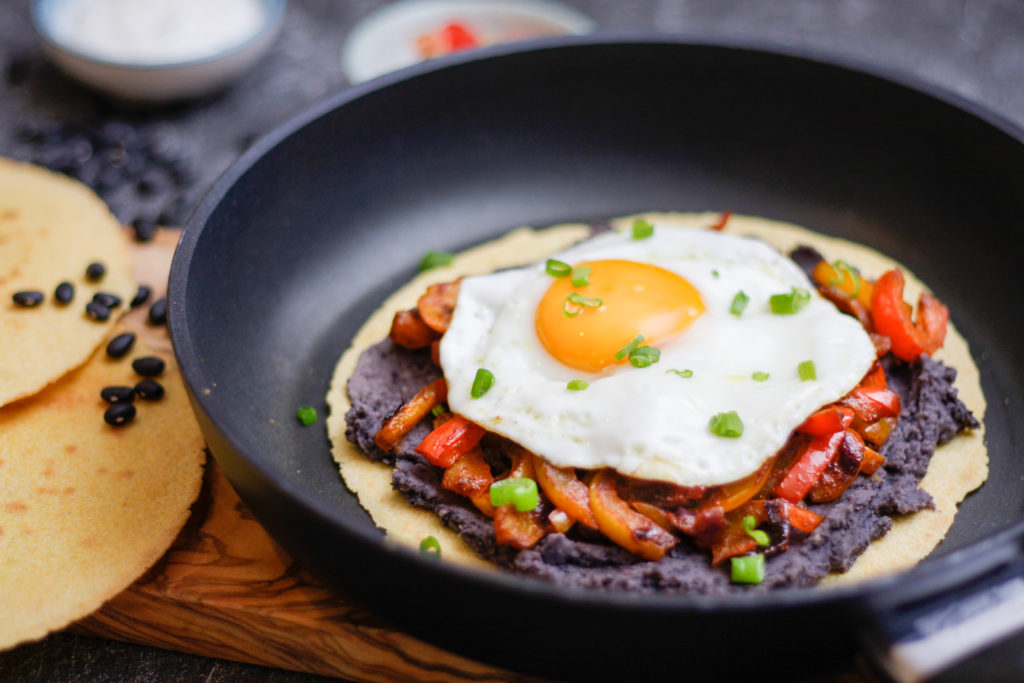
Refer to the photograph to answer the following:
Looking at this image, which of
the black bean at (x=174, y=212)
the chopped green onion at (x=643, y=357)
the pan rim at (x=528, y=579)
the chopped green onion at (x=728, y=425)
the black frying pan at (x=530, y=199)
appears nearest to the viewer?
the pan rim at (x=528, y=579)

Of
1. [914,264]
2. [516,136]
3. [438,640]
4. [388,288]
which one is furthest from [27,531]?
[914,264]

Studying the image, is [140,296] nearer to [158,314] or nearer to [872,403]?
[158,314]

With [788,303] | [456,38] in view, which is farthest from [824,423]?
[456,38]

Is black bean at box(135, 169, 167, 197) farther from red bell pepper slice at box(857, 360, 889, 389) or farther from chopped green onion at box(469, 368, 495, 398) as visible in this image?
red bell pepper slice at box(857, 360, 889, 389)

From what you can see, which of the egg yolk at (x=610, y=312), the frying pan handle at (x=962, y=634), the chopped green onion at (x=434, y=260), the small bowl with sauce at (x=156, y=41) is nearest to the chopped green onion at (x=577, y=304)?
the egg yolk at (x=610, y=312)

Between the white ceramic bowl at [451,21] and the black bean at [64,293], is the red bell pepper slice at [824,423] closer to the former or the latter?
the black bean at [64,293]
